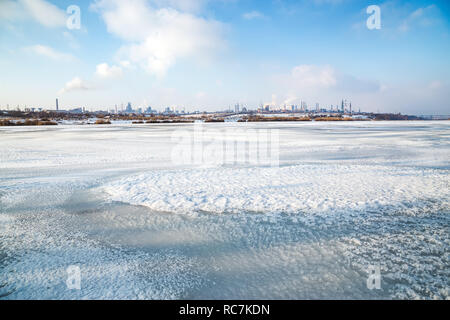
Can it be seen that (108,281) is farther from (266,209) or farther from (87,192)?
(87,192)

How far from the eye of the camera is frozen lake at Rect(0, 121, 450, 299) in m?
2.20

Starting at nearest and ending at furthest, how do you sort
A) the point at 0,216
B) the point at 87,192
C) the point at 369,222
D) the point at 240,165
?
the point at 369,222 < the point at 0,216 < the point at 87,192 < the point at 240,165

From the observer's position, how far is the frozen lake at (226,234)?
2.20 meters

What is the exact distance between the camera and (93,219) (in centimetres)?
370

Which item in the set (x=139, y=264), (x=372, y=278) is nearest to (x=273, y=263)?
(x=372, y=278)

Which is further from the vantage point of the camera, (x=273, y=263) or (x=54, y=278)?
(x=273, y=263)

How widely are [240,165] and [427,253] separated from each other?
5.14 metres

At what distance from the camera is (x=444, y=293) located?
2.09 meters

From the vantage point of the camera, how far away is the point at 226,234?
3.18 m
